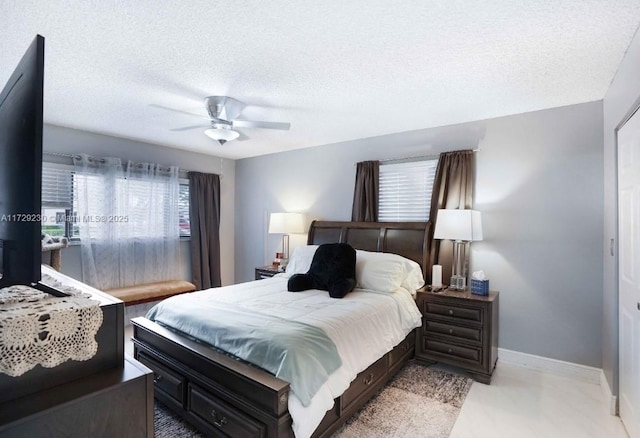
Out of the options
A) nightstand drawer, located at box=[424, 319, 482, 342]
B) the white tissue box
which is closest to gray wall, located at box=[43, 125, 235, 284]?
nightstand drawer, located at box=[424, 319, 482, 342]

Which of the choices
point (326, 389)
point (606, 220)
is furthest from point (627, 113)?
point (326, 389)

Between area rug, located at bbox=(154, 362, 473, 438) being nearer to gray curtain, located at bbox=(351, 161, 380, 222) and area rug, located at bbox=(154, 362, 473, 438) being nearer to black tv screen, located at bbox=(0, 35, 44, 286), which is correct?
black tv screen, located at bbox=(0, 35, 44, 286)

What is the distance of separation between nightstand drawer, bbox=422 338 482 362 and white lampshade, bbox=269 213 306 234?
2.23 m

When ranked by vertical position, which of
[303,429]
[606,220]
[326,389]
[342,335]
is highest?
[606,220]

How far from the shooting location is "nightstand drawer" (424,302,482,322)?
2879 mm

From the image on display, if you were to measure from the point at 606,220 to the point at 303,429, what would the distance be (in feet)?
9.65

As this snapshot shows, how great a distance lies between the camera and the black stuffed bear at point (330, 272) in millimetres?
3068

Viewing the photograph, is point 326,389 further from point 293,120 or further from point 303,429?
point 293,120

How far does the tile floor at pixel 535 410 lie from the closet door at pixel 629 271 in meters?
0.19

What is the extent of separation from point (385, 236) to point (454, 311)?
1138 millimetres

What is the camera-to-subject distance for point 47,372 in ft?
2.55

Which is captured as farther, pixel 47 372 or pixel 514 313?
pixel 514 313

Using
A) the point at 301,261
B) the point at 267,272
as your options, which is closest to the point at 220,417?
the point at 301,261

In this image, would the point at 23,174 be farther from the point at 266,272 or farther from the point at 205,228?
the point at 205,228
